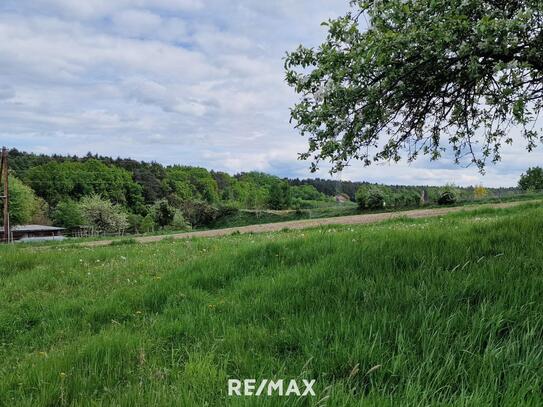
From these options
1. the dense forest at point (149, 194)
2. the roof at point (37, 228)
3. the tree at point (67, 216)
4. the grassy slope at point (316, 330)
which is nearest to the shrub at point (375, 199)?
the dense forest at point (149, 194)

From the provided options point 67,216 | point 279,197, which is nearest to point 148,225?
point 279,197

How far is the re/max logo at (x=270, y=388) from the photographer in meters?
2.51

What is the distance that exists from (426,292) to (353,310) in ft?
2.82

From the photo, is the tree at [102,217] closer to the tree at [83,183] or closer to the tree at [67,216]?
the tree at [67,216]

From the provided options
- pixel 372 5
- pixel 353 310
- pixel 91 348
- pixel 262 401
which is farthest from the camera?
pixel 372 5

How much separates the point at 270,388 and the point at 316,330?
98cm

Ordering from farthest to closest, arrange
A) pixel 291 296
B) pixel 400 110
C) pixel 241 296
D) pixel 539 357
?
pixel 400 110 → pixel 241 296 → pixel 291 296 → pixel 539 357

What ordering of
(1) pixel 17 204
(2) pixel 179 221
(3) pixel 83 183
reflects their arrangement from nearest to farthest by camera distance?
(1) pixel 17 204 → (2) pixel 179 221 → (3) pixel 83 183

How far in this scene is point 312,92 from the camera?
6133mm

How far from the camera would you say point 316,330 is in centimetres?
347

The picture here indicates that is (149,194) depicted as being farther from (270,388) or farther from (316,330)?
(270,388)

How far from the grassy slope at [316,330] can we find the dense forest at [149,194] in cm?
4195

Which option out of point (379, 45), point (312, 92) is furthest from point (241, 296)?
point (379, 45)

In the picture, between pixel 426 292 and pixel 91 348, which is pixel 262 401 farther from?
pixel 426 292
